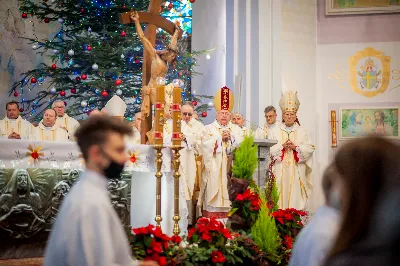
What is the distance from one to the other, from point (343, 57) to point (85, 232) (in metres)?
9.89

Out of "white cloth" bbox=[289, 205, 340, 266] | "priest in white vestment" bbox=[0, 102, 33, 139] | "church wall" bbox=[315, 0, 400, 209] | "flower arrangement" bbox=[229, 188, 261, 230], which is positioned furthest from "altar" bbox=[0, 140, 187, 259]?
"church wall" bbox=[315, 0, 400, 209]

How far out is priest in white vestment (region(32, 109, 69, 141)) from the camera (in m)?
8.18

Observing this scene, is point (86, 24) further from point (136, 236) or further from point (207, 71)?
point (136, 236)

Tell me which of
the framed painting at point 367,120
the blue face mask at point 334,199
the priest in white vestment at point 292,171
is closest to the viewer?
the blue face mask at point 334,199

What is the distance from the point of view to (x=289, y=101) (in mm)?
9562

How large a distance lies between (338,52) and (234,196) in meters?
6.14

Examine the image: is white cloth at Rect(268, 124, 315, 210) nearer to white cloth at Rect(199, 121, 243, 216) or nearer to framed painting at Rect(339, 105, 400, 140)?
white cloth at Rect(199, 121, 243, 216)

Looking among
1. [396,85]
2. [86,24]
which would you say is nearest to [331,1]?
[396,85]

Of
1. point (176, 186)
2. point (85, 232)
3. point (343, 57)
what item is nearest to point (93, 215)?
→ point (85, 232)

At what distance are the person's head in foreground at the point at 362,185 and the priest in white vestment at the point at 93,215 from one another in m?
0.90

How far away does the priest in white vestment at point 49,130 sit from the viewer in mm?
8180

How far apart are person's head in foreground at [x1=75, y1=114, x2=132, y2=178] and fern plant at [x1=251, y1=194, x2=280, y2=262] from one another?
10.4 feet

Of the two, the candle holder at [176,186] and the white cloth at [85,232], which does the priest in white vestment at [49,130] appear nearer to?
the candle holder at [176,186]

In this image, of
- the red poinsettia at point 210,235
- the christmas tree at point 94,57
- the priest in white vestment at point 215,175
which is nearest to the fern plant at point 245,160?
the red poinsettia at point 210,235
